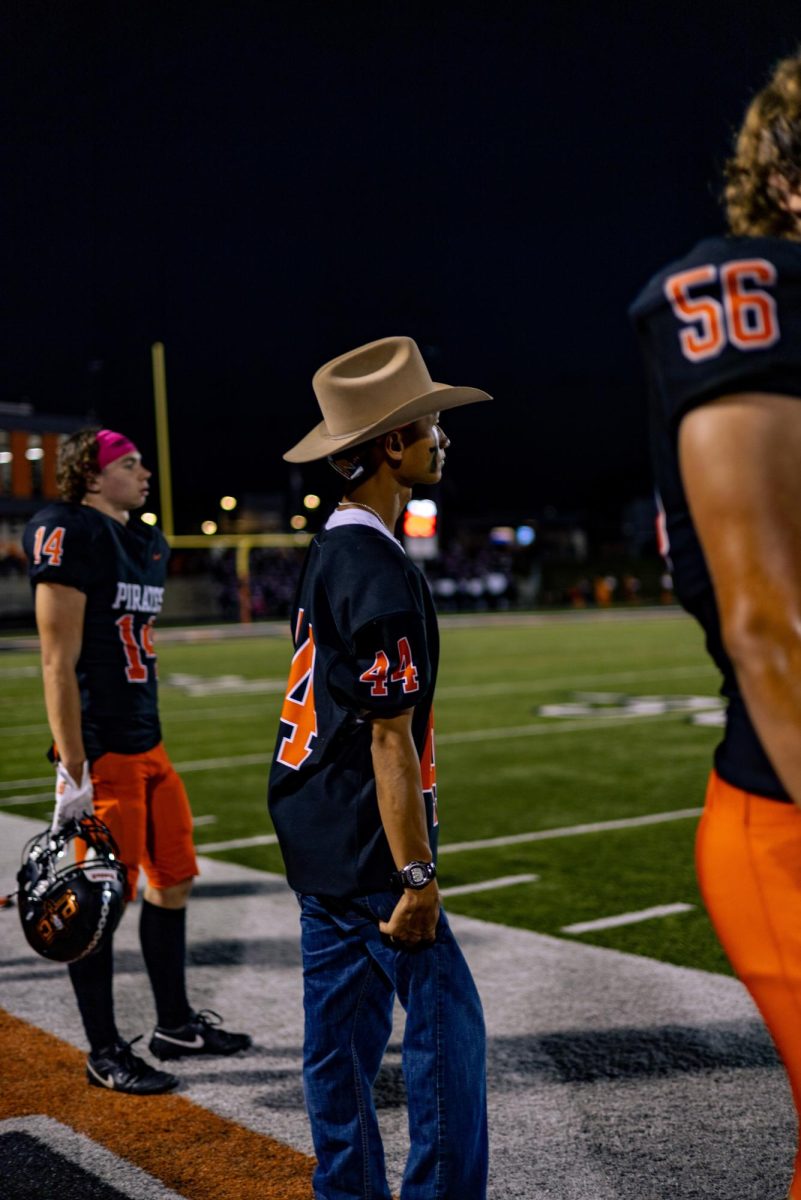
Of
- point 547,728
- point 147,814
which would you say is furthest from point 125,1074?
point 547,728

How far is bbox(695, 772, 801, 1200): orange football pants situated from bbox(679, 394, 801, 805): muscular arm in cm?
10

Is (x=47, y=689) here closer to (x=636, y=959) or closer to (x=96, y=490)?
(x=96, y=490)

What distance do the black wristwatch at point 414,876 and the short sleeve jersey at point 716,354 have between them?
923 millimetres

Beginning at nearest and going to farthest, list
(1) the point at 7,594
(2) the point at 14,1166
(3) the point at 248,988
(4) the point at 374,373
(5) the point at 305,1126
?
(4) the point at 374,373 → (2) the point at 14,1166 → (5) the point at 305,1126 → (3) the point at 248,988 → (1) the point at 7,594

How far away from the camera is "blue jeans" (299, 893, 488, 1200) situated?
2.37 m

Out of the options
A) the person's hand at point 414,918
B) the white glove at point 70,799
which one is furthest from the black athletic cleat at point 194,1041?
the person's hand at point 414,918

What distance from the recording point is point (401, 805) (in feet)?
7.99

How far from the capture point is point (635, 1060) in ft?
12.5

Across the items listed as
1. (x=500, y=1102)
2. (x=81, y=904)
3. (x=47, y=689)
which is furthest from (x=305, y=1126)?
(x=47, y=689)

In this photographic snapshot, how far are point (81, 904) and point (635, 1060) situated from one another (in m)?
1.69

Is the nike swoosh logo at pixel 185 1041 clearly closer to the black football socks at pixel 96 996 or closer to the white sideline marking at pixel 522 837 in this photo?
the black football socks at pixel 96 996

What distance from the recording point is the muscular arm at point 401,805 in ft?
7.93

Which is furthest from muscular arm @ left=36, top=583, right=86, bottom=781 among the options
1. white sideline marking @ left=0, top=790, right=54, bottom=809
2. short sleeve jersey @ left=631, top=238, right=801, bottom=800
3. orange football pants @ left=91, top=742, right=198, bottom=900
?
white sideline marking @ left=0, top=790, right=54, bottom=809

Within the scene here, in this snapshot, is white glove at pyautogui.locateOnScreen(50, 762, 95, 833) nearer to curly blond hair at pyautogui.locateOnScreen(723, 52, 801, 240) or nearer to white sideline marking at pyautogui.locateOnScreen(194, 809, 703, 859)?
curly blond hair at pyautogui.locateOnScreen(723, 52, 801, 240)
